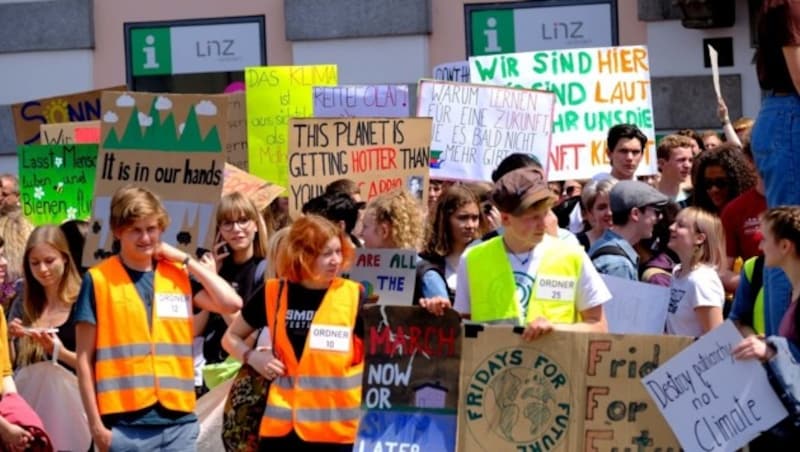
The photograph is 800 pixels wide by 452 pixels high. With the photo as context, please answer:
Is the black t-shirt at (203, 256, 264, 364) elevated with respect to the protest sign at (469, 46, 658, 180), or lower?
lower

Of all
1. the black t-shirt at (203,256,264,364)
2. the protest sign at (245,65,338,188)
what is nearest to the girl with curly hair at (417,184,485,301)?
the black t-shirt at (203,256,264,364)

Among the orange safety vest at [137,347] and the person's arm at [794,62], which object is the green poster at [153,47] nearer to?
the orange safety vest at [137,347]

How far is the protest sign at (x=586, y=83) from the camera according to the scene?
12.0m

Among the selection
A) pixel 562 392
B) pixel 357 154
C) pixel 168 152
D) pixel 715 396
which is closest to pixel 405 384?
pixel 562 392

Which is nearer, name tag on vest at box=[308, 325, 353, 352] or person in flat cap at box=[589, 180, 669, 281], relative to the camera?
name tag on vest at box=[308, 325, 353, 352]

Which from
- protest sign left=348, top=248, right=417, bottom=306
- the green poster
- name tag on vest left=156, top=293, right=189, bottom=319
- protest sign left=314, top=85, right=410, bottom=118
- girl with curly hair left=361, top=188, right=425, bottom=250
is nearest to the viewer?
name tag on vest left=156, top=293, right=189, bottom=319

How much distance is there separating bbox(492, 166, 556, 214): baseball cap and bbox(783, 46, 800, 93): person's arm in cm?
117

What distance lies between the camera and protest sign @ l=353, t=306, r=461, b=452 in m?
7.29

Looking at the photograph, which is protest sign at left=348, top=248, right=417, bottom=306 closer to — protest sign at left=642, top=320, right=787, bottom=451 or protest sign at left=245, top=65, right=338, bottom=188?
protest sign at left=642, top=320, right=787, bottom=451

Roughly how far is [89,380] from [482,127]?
4428 millimetres

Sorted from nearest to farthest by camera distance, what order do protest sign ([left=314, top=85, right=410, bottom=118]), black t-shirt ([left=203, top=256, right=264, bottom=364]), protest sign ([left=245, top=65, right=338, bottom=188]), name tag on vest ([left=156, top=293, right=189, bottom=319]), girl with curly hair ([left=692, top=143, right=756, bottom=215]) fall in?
name tag on vest ([left=156, top=293, right=189, bottom=319]) < black t-shirt ([left=203, top=256, right=264, bottom=364]) < girl with curly hair ([left=692, top=143, right=756, bottom=215]) < protest sign ([left=314, top=85, right=410, bottom=118]) < protest sign ([left=245, top=65, right=338, bottom=188])

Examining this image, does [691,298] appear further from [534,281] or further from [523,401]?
[523,401]

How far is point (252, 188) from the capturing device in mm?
10547

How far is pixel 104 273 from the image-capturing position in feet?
25.1
